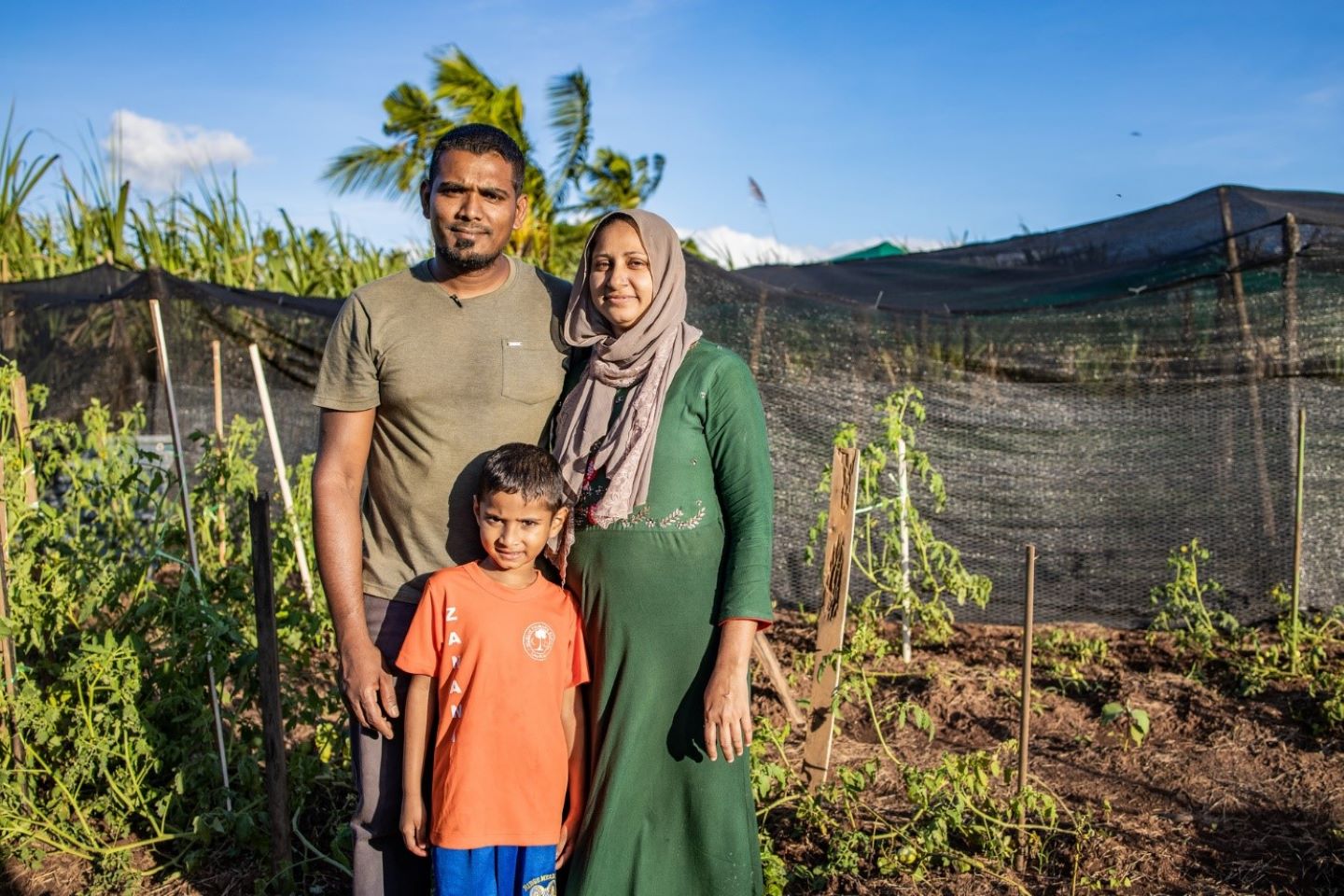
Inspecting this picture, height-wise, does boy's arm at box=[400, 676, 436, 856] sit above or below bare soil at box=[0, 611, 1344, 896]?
above

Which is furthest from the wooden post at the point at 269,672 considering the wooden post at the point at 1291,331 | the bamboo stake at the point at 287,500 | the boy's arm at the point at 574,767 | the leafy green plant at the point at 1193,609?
the wooden post at the point at 1291,331

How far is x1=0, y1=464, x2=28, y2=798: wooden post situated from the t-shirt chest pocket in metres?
1.86

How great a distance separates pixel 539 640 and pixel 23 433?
7.42 feet

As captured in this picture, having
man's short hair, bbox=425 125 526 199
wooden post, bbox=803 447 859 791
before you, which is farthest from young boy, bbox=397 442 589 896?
wooden post, bbox=803 447 859 791

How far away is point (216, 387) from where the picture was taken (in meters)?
5.37

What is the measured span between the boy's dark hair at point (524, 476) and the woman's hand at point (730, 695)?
0.41 metres

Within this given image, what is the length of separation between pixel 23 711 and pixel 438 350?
1.80m

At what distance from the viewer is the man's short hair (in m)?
2.01

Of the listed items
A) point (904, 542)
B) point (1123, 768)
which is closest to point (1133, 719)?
point (1123, 768)

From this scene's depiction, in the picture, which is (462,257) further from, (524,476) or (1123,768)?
(1123,768)

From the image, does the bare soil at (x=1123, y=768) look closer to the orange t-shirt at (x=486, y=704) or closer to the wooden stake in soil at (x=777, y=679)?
the wooden stake in soil at (x=777, y=679)

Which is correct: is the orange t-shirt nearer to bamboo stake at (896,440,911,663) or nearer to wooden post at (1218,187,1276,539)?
bamboo stake at (896,440,911,663)

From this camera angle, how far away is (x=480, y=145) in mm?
2010

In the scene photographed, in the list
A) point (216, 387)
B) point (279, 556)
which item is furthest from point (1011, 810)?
point (216, 387)
